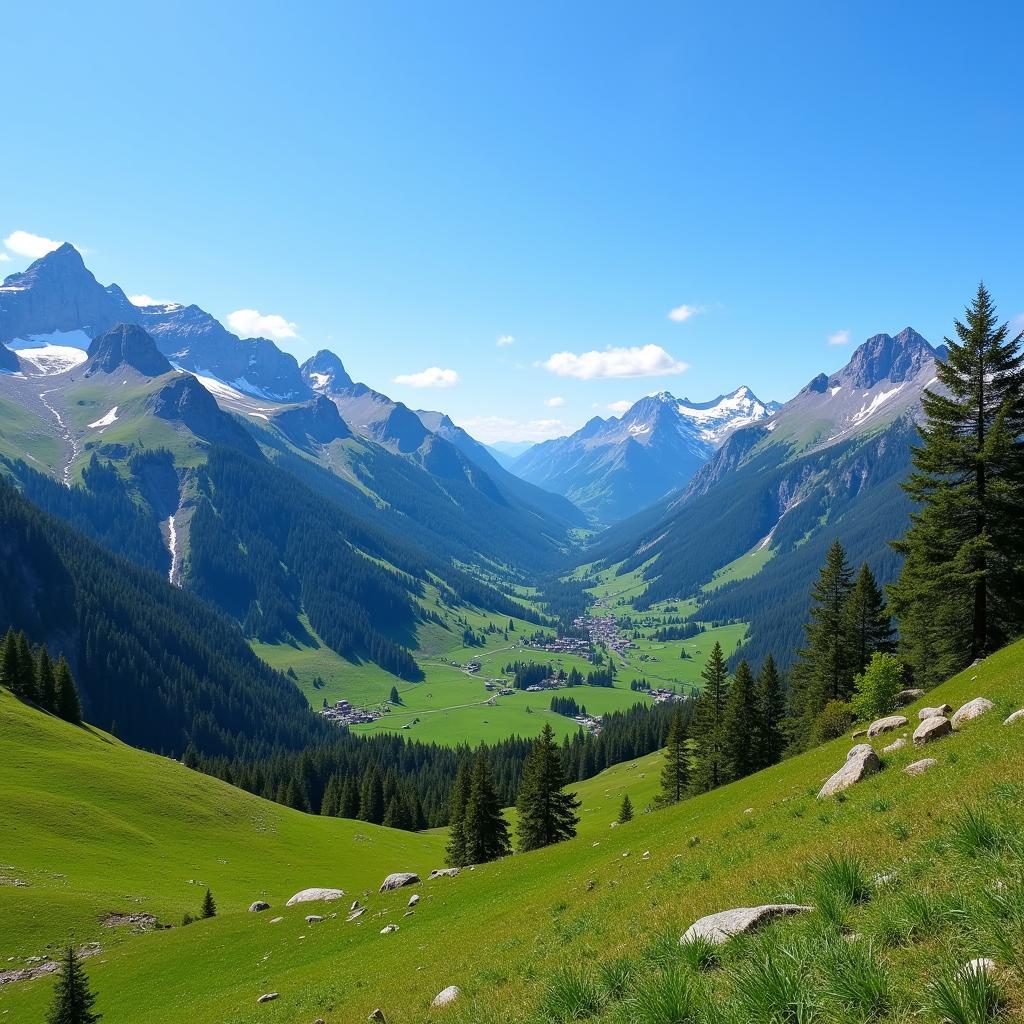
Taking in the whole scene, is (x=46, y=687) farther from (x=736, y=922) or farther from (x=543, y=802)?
(x=736, y=922)

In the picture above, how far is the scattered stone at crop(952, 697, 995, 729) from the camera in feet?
74.1

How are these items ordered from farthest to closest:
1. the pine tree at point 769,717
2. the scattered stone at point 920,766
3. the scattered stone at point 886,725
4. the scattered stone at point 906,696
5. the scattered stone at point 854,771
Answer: the pine tree at point 769,717 < the scattered stone at point 906,696 < the scattered stone at point 886,725 < the scattered stone at point 854,771 < the scattered stone at point 920,766

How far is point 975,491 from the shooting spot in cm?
3588

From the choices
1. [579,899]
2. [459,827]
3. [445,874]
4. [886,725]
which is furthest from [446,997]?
[459,827]

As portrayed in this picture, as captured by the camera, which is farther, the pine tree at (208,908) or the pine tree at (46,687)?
the pine tree at (46,687)

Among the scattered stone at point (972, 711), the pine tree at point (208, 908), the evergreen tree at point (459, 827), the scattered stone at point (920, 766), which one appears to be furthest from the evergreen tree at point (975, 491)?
the pine tree at point (208, 908)

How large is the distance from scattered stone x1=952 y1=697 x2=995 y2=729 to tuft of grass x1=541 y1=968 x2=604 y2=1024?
20.0 m

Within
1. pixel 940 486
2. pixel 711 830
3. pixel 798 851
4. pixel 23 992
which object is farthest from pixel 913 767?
pixel 23 992

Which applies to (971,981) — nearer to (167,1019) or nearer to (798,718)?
(167,1019)

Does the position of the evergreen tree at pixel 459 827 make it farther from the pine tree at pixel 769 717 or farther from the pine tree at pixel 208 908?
the pine tree at pixel 769 717

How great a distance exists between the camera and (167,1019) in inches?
1123

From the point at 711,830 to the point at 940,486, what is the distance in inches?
1011

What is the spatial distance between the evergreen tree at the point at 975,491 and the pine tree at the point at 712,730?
26.6 metres

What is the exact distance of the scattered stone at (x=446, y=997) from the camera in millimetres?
14520
